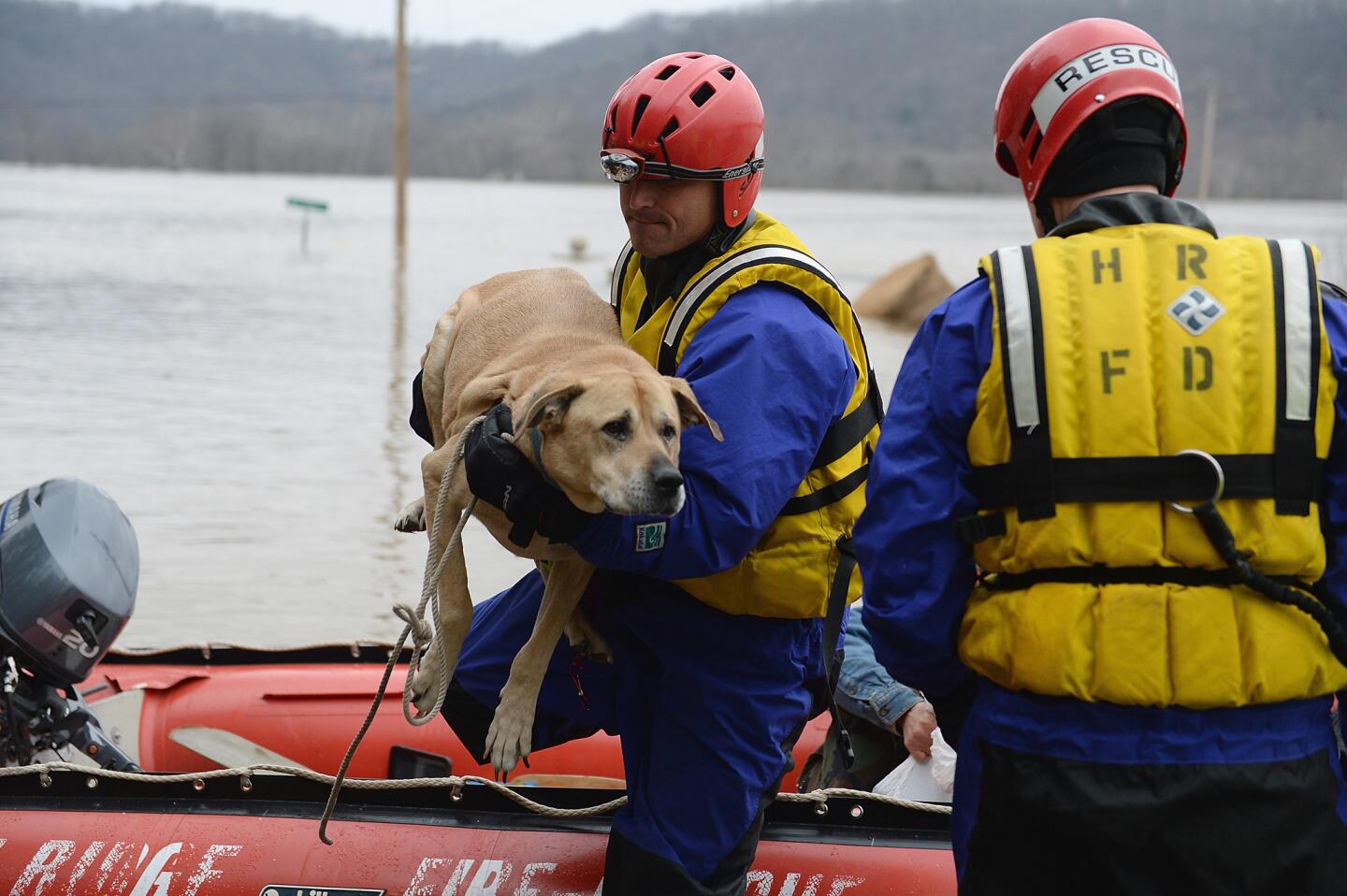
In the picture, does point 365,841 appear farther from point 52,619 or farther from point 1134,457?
point 1134,457

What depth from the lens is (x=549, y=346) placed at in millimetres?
3420

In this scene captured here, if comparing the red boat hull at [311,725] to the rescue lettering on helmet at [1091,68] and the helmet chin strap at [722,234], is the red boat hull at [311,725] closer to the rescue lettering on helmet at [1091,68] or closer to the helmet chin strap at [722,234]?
the helmet chin strap at [722,234]

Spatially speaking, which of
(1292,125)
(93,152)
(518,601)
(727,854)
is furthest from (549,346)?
(1292,125)

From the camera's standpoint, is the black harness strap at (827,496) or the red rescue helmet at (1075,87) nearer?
the red rescue helmet at (1075,87)

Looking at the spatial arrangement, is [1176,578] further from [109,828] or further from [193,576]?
[193,576]

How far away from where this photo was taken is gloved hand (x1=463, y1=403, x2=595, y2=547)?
2.89m

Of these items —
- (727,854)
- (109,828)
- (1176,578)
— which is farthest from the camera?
(109,828)

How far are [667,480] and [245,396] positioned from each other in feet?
45.4

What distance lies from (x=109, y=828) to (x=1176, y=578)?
2.76 metres

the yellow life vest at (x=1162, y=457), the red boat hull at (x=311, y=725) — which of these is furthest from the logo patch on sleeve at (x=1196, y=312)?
the red boat hull at (x=311, y=725)

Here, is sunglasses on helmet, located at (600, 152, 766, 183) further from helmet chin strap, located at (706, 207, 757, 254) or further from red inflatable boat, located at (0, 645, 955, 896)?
red inflatable boat, located at (0, 645, 955, 896)

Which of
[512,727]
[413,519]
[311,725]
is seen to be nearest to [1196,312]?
[512,727]

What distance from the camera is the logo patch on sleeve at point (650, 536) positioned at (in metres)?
2.86

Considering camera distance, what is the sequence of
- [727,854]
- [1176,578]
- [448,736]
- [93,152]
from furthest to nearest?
[93,152] < [448,736] < [727,854] < [1176,578]
